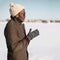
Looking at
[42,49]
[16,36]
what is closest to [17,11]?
[16,36]

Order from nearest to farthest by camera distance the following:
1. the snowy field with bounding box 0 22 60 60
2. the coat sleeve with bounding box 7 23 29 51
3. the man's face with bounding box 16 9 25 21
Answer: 1. the coat sleeve with bounding box 7 23 29 51
2. the man's face with bounding box 16 9 25 21
3. the snowy field with bounding box 0 22 60 60

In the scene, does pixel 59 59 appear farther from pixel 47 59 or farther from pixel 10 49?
pixel 10 49

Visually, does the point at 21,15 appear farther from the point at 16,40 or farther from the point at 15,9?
the point at 16,40

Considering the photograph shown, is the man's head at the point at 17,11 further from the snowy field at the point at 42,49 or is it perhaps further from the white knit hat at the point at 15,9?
the snowy field at the point at 42,49

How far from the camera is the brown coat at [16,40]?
103 inches

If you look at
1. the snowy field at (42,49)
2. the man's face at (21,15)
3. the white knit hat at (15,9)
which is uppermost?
the white knit hat at (15,9)

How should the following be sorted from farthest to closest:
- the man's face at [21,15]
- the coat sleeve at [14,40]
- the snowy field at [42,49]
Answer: the snowy field at [42,49], the man's face at [21,15], the coat sleeve at [14,40]

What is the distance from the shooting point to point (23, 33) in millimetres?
2744

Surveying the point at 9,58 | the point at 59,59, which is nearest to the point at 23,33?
the point at 9,58

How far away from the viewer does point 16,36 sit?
2650 millimetres

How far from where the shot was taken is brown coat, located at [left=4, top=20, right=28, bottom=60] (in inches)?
103

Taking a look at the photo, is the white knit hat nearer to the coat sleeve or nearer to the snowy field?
the coat sleeve

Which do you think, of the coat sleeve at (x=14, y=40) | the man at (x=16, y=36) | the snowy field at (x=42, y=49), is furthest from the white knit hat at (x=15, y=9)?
the snowy field at (x=42, y=49)

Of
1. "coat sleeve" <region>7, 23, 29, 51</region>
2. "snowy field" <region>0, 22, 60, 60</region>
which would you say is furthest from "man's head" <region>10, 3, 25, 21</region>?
"snowy field" <region>0, 22, 60, 60</region>
